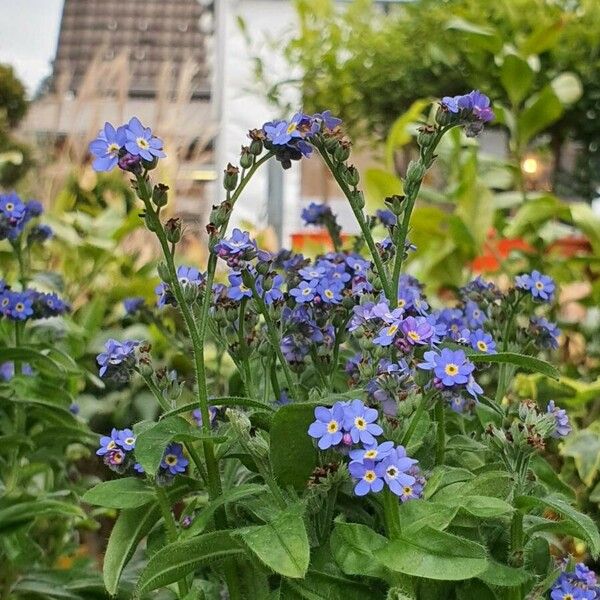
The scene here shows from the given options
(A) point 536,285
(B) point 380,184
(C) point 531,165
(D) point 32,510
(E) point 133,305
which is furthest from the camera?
(C) point 531,165

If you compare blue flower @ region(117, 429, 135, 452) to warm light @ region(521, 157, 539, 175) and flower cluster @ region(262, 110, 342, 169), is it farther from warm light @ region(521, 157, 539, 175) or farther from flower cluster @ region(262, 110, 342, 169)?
warm light @ region(521, 157, 539, 175)

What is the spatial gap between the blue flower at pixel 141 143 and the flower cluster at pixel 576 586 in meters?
0.49

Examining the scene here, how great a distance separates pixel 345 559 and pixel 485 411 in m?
0.31

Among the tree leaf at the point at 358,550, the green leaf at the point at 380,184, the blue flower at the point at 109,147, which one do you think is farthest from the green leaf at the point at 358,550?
the green leaf at the point at 380,184

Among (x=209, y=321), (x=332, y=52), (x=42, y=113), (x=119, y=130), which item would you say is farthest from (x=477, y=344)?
(x=42, y=113)

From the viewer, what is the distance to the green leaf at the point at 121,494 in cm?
80

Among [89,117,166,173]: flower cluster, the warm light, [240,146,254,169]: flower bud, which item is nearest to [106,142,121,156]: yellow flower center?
[89,117,166,173]: flower cluster

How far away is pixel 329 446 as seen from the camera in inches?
27.5

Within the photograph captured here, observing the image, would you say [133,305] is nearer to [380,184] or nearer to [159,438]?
[159,438]

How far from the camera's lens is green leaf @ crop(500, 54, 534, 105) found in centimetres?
193

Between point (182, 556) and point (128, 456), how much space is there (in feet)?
0.35

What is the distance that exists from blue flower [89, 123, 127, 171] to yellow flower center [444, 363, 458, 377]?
12.0 inches

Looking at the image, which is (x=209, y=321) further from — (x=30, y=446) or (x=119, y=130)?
(x=30, y=446)

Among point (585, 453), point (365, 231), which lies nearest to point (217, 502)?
point (365, 231)
